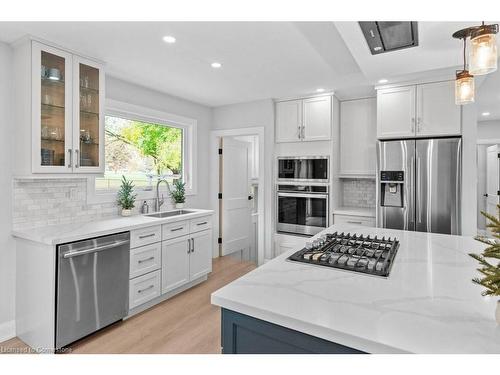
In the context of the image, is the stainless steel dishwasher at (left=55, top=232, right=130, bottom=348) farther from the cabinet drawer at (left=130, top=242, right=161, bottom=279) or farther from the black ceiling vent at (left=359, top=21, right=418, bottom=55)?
the black ceiling vent at (left=359, top=21, right=418, bottom=55)

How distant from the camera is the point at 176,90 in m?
3.78

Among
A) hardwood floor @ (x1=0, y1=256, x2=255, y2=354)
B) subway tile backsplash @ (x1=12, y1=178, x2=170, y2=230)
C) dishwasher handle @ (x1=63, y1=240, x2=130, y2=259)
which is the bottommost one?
hardwood floor @ (x1=0, y1=256, x2=255, y2=354)

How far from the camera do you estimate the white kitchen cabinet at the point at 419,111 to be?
3.11 metres

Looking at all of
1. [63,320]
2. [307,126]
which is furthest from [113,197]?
[307,126]

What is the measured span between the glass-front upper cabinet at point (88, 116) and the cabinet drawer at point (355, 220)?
2.89 metres

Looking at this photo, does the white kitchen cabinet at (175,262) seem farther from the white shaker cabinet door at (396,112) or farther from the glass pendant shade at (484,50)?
the glass pendant shade at (484,50)

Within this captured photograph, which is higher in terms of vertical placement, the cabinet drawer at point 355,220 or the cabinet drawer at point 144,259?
the cabinet drawer at point 355,220

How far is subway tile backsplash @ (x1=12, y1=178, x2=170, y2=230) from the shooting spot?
250cm

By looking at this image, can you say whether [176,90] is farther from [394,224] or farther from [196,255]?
[394,224]

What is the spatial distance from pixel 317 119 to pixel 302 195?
1071 millimetres

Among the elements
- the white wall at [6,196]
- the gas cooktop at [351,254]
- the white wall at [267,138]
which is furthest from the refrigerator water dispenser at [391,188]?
the white wall at [6,196]

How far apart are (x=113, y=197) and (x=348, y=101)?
336 cm

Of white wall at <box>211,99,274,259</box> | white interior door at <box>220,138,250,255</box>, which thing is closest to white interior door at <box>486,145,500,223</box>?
white wall at <box>211,99,274,259</box>

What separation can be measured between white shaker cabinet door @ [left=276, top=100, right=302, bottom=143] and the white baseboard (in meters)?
3.55
